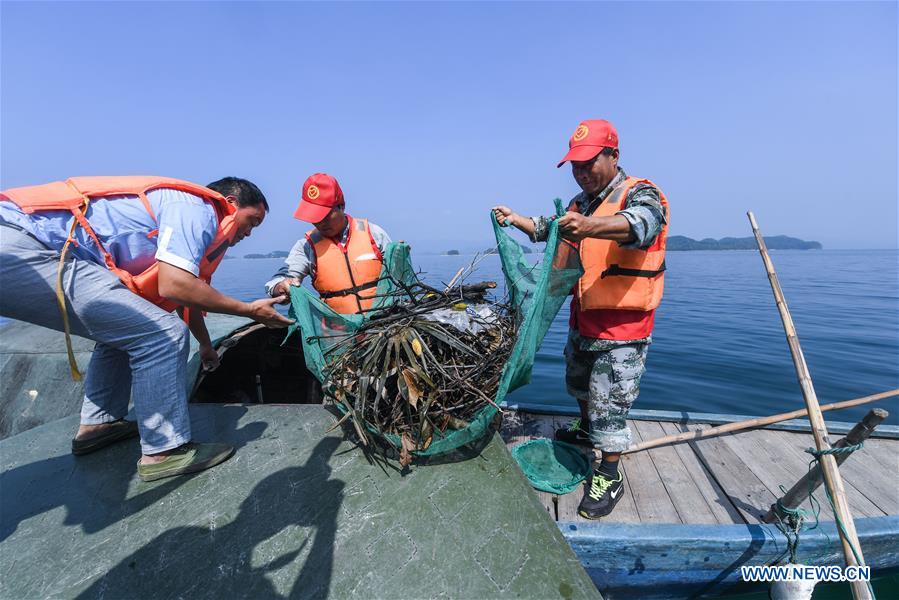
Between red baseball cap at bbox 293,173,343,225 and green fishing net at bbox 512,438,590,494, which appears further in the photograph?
red baseball cap at bbox 293,173,343,225

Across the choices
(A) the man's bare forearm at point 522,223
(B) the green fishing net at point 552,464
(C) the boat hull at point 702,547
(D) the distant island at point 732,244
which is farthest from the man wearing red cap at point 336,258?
(D) the distant island at point 732,244

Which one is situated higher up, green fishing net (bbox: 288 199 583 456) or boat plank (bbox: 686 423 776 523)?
green fishing net (bbox: 288 199 583 456)

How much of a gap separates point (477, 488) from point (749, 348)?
8982 millimetres

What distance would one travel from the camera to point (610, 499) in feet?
8.32

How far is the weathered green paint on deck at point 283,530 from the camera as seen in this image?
157 cm

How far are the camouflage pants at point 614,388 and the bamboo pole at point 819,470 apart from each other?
92 centimetres

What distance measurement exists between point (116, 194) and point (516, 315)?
2507mm

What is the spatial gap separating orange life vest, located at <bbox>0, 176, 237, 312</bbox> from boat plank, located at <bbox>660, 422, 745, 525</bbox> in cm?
371

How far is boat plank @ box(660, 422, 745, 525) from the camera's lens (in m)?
2.54

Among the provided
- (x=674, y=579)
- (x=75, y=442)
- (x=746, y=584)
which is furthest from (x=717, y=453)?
(x=75, y=442)

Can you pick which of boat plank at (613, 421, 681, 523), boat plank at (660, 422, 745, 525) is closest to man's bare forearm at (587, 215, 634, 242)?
boat plank at (613, 421, 681, 523)

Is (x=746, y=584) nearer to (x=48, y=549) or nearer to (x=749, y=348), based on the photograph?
(x=48, y=549)

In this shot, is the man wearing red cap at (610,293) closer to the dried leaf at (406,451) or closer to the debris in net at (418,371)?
the debris in net at (418,371)

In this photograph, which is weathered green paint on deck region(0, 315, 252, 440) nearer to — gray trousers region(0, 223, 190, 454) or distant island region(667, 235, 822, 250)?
gray trousers region(0, 223, 190, 454)
